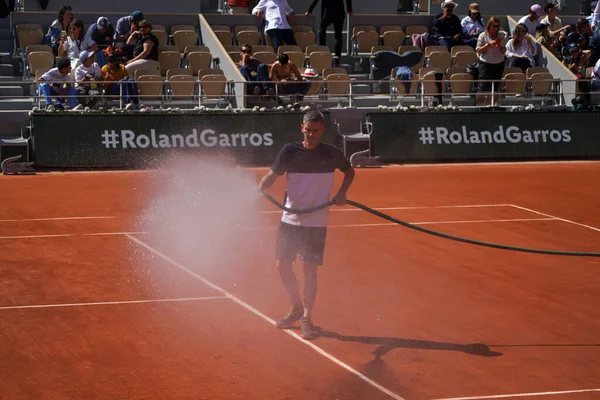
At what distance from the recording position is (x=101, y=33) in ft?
78.1

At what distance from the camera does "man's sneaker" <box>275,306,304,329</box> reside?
394 inches

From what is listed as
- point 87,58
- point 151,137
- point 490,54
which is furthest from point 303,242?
point 490,54

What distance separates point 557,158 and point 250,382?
1828 cm

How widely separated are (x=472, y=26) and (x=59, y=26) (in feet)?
36.7

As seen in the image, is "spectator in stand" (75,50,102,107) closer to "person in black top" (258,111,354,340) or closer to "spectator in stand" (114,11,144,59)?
"spectator in stand" (114,11,144,59)

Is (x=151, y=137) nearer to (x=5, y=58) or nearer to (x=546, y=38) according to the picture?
(x=5, y=58)

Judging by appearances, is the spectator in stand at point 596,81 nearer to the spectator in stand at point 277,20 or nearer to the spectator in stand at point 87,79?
the spectator in stand at point 277,20

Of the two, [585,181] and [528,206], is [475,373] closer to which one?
[528,206]

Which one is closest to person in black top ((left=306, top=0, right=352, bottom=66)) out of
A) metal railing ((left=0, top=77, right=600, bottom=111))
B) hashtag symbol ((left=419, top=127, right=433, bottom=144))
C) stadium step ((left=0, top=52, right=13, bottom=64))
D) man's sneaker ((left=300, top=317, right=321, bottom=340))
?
metal railing ((left=0, top=77, right=600, bottom=111))

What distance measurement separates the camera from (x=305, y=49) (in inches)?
1073

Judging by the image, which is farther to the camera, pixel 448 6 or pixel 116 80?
pixel 448 6

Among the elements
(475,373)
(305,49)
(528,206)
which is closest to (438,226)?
(528,206)

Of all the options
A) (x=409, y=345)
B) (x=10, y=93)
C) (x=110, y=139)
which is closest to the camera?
(x=409, y=345)

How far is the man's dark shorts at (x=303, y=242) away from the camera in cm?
974
